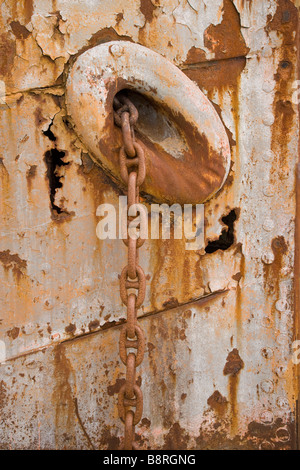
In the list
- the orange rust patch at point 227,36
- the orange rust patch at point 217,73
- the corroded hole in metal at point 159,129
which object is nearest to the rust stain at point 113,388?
the corroded hole in metal at point 159,129

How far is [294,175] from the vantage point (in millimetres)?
1385

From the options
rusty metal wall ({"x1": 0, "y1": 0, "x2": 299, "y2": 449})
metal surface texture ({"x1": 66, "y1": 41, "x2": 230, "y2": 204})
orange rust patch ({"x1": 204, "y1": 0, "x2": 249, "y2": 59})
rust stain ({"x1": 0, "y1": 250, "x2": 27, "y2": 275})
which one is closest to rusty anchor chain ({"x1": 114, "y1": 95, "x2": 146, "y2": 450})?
metal surface texture ({"x1": 66, "y1": 41, "x2": 230, "y2": 204})

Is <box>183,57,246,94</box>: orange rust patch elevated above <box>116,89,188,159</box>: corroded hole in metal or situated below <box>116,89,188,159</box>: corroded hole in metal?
above

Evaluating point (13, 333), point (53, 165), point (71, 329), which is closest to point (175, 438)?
point (71, 329)

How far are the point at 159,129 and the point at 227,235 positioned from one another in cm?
42

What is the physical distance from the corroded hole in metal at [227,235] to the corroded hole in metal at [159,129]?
0.28 metres

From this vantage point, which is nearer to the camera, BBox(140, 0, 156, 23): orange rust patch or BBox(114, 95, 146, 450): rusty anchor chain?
BBox(114, 95, 146, 450): rusty anchor chain

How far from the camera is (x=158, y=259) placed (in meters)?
1.36

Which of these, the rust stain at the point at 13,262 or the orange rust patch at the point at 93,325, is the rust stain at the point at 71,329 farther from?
the rust stain at the point at 13,262

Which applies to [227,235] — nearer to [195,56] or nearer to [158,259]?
[158,259]

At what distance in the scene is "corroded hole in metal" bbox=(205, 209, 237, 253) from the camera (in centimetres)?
140

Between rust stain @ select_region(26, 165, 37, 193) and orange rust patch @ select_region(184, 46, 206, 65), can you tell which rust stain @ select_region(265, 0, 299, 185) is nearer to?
orange rust patch @ select_region(184, 46, 206, 65)

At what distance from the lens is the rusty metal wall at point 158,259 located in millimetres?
1203

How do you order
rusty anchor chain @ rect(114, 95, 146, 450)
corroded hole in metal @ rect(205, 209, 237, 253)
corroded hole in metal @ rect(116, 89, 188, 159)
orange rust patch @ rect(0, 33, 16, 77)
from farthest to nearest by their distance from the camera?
1. corroded hole in metal @ rect(205, 209, 237, 253)
2. corroded hole in metal @ rect(116, 89, 188, 159)
3. orange rust patch @ rect(0, 33, 16, 77)
4. rusty anchor chain @ rect(114, 95, 146, 450)
